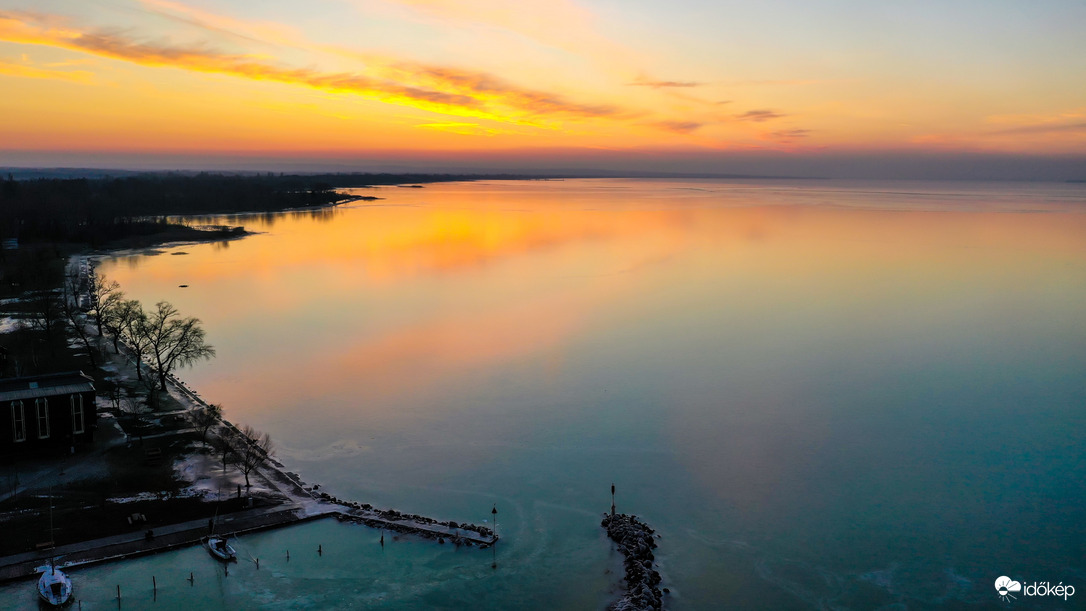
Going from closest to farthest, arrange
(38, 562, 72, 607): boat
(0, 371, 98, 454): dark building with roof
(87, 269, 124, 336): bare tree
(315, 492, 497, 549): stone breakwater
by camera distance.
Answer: (38, 562, 72, 607): boat < (315, 492, 497, 549): stone breakwater < (0, 371, 98, 454): dark building with roof < (87, 269, 124, 336): bare tree

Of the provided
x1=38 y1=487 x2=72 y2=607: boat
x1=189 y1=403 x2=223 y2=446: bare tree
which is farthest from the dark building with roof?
x1=38 y1=487 x2=72 y2=607: boat

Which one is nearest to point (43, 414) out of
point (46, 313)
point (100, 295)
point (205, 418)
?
point (205, 418)

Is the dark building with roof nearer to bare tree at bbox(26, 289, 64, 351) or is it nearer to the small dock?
the small dock

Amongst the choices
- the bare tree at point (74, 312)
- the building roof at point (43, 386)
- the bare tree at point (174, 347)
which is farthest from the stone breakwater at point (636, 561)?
the bare tree at point (74, 312)

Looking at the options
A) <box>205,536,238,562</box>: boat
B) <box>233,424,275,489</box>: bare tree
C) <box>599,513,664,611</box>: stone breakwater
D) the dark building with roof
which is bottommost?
<box>599,513,664,611</box>: stone breakwater

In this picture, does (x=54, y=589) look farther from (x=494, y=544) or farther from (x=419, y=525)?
(x=494, y=544)

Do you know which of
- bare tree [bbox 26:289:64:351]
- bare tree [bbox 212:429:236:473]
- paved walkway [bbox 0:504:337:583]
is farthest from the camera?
bare tree [bbox 26:289:64:351]

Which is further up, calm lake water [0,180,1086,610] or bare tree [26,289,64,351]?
bare tree [26,289,64,351]
